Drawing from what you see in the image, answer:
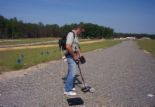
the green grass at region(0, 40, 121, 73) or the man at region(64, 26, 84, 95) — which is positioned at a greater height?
the man at region(64, 26, 84, 95)

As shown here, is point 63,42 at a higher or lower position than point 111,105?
higher

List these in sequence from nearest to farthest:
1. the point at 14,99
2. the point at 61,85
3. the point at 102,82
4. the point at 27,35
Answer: the point at 14,99, the point at 61,85, the point at 102,82, the point at 27,35

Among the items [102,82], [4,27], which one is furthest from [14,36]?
[102,82]

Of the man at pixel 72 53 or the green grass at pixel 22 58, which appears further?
the green grass at pixel 22 58

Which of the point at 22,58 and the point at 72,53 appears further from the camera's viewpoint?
the point at 22,58

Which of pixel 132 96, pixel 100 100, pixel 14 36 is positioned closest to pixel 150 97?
pixel 132 96

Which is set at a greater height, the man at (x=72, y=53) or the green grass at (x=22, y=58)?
the man at (x=72, y=53)

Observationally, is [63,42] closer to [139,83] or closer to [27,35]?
[139,83]

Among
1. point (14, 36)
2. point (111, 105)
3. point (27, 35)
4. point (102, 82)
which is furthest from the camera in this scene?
point (27, 35)

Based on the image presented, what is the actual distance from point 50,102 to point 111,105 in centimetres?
175

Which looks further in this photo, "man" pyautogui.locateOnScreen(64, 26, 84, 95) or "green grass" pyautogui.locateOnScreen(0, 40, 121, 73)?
"green grass" pyautogui.locateOnScreen(0, 40, 121, 73)

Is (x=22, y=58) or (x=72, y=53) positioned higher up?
(x=72, y=53)

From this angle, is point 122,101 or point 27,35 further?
point 27,35

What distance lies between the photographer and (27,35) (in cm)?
14988
